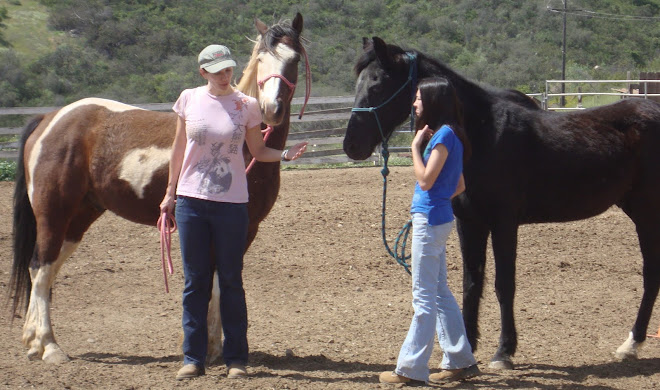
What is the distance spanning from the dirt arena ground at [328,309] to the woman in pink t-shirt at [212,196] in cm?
30

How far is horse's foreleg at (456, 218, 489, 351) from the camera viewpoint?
4.79 meters

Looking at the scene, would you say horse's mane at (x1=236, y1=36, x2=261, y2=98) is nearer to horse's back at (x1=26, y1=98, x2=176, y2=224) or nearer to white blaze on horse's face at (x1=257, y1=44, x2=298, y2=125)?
white blaze on horse's face at (x1=257, y1=44, x2=298, y2=125)

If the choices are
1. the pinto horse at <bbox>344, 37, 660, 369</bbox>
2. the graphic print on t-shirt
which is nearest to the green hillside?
the pinto horse at <bbox>344, 37, 660, 369</bbox>

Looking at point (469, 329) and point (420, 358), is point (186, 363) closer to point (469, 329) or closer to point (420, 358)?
point (420, 358)

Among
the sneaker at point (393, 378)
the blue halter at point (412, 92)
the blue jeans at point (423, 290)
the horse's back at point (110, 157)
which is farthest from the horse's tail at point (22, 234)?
the blue jeans at point (423, 290)

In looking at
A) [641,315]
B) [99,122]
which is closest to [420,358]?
[641,315]

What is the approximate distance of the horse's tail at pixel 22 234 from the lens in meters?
5.31

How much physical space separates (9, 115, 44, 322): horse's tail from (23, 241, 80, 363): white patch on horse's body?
150mm

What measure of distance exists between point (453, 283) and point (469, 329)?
85.4 inches

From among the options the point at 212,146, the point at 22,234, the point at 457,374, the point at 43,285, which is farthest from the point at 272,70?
the point at 22,234

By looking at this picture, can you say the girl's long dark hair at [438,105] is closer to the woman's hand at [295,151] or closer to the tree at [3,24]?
the woman's hand at [295,151]

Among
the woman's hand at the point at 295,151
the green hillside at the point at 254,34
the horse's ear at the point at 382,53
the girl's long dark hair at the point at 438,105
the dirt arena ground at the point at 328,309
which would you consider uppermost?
the green hillside at the point at 254,34

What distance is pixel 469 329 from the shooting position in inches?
189

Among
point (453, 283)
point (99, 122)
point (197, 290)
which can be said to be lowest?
point (453, 283)
